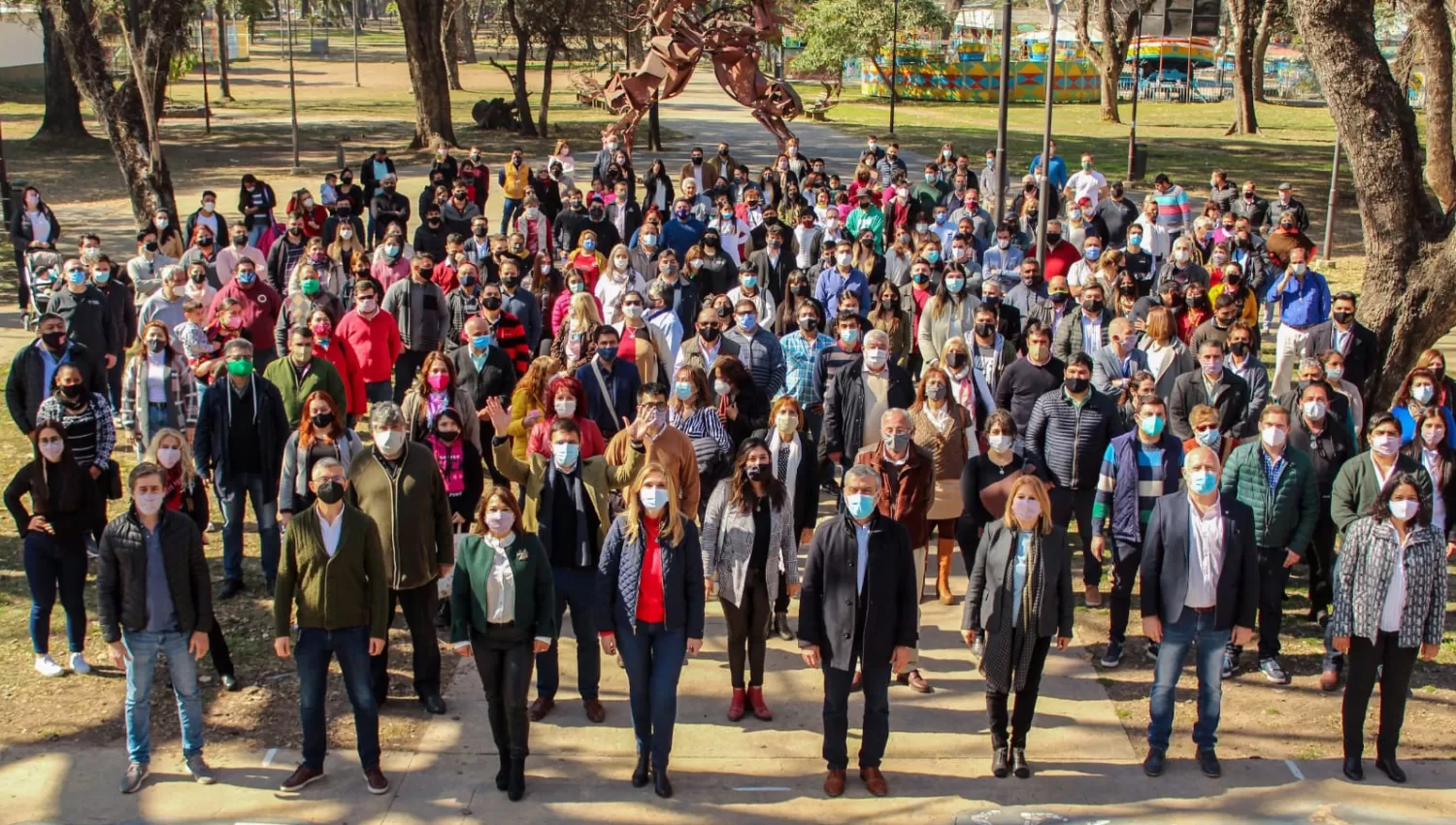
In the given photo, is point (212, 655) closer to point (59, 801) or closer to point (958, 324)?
point (59, 801)

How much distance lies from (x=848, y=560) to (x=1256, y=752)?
2.54 meters

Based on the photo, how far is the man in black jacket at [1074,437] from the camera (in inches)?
363

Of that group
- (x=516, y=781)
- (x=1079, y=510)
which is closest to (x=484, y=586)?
(x=516, y=781)

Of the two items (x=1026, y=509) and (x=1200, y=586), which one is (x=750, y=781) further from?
(x=1200, y=586)

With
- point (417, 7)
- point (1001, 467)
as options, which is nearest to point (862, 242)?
point (1001, 467)

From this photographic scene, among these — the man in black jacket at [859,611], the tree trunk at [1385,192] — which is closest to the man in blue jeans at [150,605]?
the man in black jacket at [859,611]

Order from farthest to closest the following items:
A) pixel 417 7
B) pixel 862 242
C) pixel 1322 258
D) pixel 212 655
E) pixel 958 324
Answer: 1. pixel 417 7
2. pixel 1322 258
3. pixel 862 242
4. pixel 958 324
5. pixel 212 655

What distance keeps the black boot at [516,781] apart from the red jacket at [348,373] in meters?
4.35

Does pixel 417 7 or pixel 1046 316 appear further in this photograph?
pixel 417 7

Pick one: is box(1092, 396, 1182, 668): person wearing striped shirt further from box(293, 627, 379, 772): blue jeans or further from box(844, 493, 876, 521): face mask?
box(293, 627, 379, 772): blue jeans

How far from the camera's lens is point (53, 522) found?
8.24m

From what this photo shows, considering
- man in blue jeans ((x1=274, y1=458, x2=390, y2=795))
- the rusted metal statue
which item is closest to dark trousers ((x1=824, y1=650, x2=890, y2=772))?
man in blue jeans ((x1=274, y1=458, x2=390, y2=795))

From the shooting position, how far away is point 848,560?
281 inches

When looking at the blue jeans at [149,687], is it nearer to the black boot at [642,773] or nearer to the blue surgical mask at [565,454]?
the blue surgical mask at [565,454]
